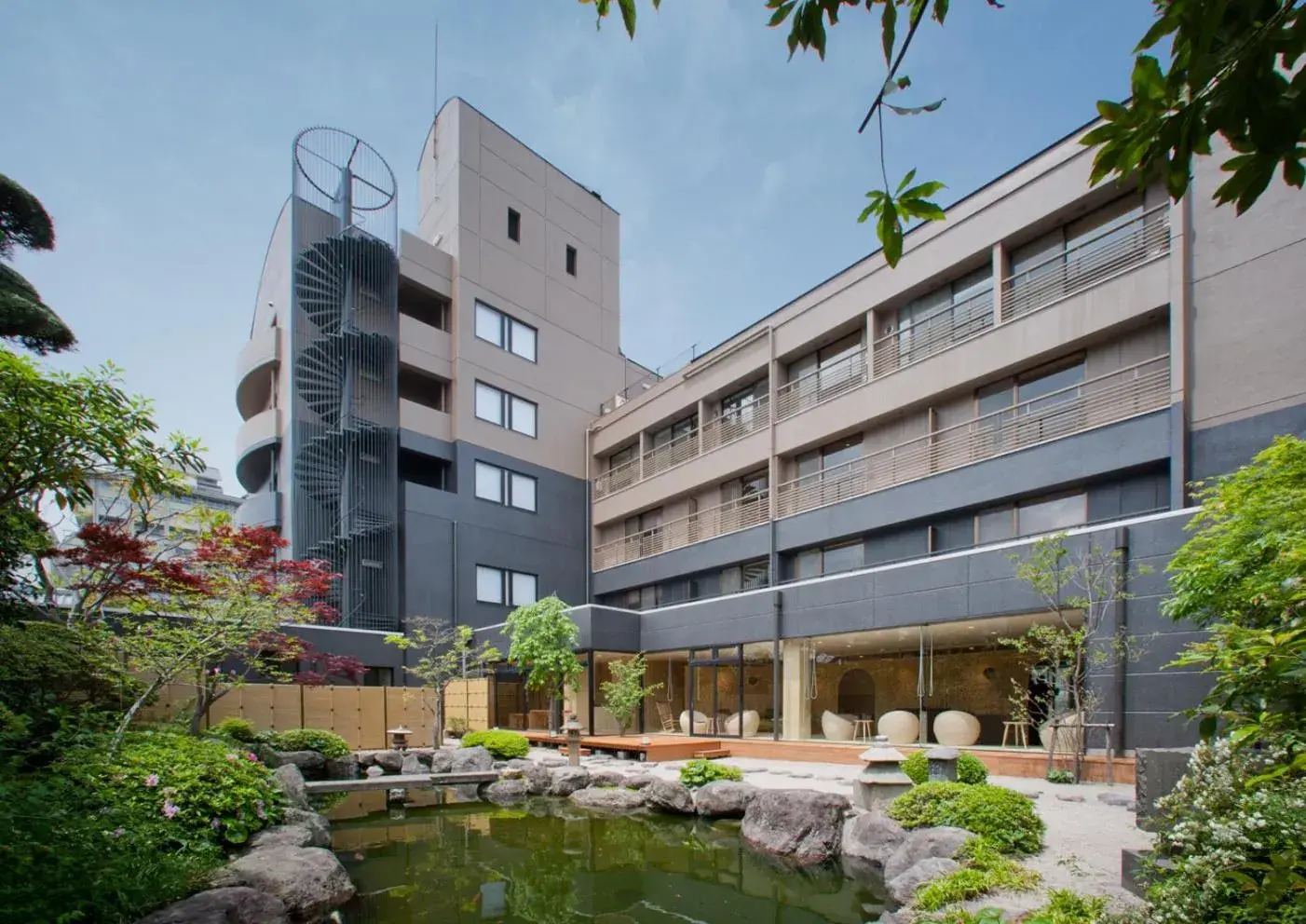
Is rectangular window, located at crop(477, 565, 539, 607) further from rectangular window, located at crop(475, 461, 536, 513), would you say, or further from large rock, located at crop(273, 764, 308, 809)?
large rock, located at crop(273, 764, 308, 809)

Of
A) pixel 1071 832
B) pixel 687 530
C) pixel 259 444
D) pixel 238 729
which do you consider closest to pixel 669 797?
pixel 1071 832

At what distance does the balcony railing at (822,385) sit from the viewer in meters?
19.0

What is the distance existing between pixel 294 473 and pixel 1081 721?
61.4 ft

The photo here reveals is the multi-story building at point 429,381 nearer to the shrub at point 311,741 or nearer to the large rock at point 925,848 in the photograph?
the shrub at point 311,741

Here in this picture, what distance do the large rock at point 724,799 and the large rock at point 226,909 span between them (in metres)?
6.44

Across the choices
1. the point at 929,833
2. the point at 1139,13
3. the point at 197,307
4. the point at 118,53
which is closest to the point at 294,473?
the point at 197,307

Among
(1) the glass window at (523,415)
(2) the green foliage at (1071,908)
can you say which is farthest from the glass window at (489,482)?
(2) the green foliage at (1071,908)

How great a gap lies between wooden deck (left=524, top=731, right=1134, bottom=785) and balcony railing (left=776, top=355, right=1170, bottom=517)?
5465 millimetres

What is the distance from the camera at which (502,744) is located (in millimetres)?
16266

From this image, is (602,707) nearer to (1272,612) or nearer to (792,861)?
(792,861)

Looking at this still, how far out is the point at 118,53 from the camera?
34.8 feet

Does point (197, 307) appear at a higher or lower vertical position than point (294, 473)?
higher

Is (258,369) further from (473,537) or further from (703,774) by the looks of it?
(703,774)

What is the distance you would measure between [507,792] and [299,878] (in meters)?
7.54
